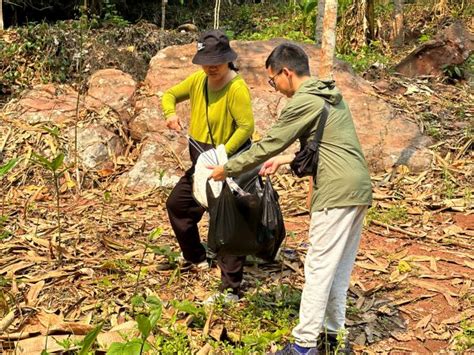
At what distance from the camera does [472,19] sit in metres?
15.0

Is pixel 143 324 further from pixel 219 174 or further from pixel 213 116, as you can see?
pixel 213 116

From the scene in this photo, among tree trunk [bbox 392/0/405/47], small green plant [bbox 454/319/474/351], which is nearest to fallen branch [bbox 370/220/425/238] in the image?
small green plant [bbox 454/319/474/351]

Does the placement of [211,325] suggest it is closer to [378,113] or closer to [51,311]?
[51,311]

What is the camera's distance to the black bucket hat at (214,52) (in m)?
3.92

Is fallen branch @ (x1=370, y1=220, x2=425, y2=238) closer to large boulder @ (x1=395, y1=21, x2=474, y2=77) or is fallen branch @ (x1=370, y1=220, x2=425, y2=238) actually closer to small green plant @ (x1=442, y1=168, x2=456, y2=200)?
small green plant @ (x1=442, y1=168, x2=456, y2=200)

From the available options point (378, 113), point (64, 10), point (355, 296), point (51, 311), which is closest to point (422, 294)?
point (355, 296)

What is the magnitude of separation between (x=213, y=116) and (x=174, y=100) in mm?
419

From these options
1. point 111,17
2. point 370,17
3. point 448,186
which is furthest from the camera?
point 111,17

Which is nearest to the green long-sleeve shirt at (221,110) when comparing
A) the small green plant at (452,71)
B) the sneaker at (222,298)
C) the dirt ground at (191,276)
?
the sneaker at (222,298)

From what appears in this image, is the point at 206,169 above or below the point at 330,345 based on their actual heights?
above

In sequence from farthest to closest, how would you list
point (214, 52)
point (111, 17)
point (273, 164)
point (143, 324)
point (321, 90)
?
point (111, 17) → point (214, 52) → point (273, 164) → point (321, 90) → point (143, 324)

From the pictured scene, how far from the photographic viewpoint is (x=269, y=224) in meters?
3.84

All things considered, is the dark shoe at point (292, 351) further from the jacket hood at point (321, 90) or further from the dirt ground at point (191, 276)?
the jacket hood at point (321, 90)

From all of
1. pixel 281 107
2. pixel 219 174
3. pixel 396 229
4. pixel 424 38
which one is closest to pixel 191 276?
pixel 219 174
